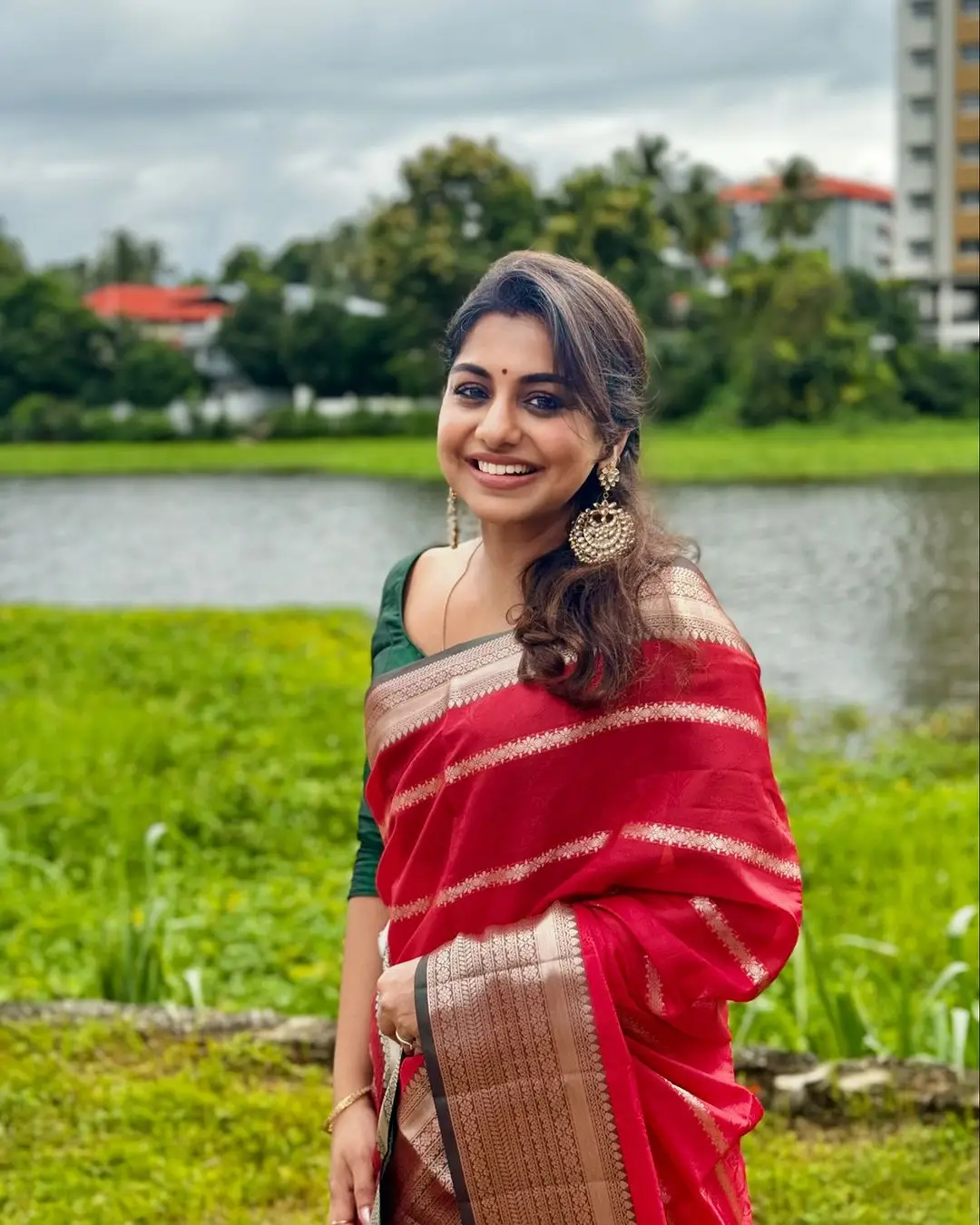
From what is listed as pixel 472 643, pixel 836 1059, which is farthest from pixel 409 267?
pixel 472 643

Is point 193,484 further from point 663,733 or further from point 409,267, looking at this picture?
point 663,733

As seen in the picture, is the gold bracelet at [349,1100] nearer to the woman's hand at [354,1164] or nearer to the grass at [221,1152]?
the woman's hand at [354,1164]

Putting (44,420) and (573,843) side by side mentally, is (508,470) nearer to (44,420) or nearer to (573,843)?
(573,843)

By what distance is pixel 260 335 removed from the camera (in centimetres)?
1612

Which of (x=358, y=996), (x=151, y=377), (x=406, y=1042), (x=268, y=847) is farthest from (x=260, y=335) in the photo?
(x=406, y=1042)

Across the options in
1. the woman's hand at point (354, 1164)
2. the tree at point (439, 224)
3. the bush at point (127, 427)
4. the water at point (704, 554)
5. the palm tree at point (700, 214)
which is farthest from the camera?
the palm tree at point (700, 214)

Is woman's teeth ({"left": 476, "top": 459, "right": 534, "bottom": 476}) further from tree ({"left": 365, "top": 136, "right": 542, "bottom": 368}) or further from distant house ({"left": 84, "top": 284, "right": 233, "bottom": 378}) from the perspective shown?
distant house ({"left": 84, "top": 284, "right": 233, "bottom": 378})

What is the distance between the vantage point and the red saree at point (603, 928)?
125 cm

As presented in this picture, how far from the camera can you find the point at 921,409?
15.4ft

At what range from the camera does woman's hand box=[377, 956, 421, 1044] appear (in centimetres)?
129

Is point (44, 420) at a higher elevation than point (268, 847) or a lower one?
higher

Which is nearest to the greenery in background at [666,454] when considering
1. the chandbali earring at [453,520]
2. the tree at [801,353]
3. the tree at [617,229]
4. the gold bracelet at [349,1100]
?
the tree at [801,353]

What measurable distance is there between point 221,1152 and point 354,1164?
3.63 feet

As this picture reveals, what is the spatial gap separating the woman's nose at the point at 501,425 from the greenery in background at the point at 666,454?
0.55ft
